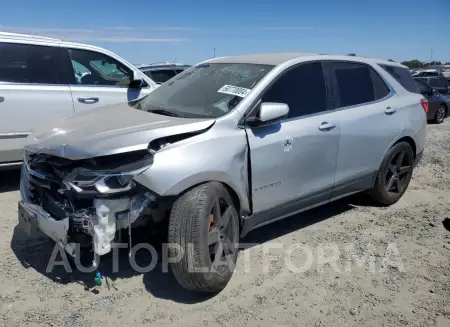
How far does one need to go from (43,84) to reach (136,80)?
1193 millimetres

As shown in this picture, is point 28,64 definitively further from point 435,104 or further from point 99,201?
point 435,104

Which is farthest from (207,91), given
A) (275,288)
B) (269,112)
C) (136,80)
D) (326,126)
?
(136,80)

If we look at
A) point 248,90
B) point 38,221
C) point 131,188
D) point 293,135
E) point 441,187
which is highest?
point 248,90

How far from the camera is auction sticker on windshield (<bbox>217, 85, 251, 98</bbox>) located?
11.5 feet

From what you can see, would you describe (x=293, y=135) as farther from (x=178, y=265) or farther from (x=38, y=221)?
(x=38, y=221)

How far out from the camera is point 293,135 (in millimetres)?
3611

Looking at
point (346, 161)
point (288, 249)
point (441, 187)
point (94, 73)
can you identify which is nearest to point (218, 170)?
point (288, 249)

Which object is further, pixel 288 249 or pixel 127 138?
pixel 288 249

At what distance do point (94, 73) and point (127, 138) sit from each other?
3263mm

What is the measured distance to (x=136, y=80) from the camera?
587cm

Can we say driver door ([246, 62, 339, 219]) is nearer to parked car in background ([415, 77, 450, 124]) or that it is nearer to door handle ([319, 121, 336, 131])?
door handle ([319, 121, 336, 131])

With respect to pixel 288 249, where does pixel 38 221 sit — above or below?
above

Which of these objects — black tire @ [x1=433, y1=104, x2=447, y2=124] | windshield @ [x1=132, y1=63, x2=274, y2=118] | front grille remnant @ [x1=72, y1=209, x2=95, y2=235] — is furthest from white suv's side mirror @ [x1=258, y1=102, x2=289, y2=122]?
black tire @ [x1=433, y1=104, x2=447, y2=124]

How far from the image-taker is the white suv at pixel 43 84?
5.02 m
